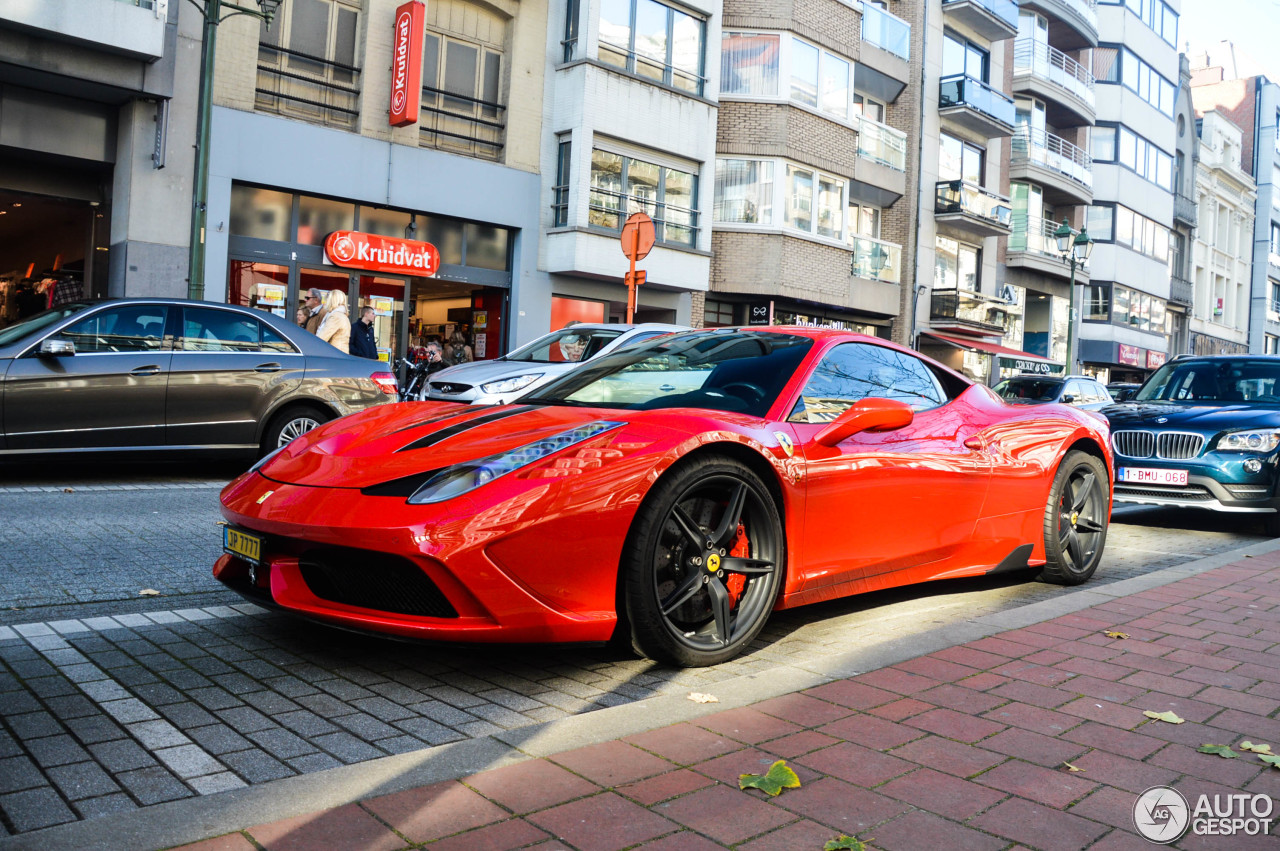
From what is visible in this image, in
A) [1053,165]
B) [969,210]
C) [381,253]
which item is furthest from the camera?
[1053,165]

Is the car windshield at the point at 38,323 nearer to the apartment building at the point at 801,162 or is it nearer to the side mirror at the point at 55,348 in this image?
the side mirror at the point at 55,348

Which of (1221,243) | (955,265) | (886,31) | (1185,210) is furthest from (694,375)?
(1221,243)

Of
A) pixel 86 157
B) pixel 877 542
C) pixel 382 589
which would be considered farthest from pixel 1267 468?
pixel 86 157

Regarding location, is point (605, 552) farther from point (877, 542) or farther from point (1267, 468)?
point (1267, 468)

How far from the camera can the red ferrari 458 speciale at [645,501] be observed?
130 inches

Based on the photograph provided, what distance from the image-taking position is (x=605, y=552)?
348 centimetres

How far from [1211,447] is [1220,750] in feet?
21.4

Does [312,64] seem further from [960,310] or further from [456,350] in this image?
[960,310]

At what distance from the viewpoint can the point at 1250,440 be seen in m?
8.69

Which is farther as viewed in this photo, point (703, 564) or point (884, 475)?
point (884, 475)

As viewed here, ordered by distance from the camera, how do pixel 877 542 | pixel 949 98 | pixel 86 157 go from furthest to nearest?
pixel 949 98 < pixel 86 157 < pixel 877 542

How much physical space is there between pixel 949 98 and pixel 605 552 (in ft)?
93.8

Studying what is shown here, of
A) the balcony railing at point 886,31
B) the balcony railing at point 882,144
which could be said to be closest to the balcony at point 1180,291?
the balcony railing at point 882,144

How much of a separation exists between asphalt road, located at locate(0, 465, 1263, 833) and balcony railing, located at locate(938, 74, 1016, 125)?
84.7 ft
